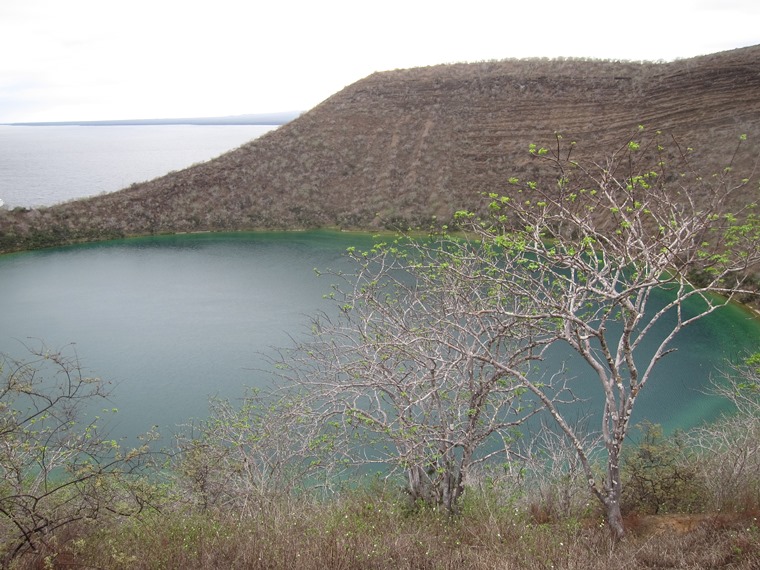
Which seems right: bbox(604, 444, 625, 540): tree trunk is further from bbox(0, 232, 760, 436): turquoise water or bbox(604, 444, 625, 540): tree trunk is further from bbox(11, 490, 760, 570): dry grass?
bbox(0, 232, 760, 436): turquoise water

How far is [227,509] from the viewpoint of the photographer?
6.82 metres

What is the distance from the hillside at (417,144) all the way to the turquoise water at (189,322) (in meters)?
4.23

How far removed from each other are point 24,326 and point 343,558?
16639mm

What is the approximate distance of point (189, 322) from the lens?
1753cm

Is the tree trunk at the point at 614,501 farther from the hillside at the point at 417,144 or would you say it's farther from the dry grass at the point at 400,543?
the hillside at the point at 417,144

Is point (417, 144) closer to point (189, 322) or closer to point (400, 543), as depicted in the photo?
point (189, 322)

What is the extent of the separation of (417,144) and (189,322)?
22.7 m

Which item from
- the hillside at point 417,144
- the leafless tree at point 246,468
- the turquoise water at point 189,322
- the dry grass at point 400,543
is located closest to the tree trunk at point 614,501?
the dry grass at point 400,543

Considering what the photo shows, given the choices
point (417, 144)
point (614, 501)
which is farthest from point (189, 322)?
point (417, 144)

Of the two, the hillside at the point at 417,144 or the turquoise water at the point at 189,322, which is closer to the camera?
the turquoise water at the point at 189,322

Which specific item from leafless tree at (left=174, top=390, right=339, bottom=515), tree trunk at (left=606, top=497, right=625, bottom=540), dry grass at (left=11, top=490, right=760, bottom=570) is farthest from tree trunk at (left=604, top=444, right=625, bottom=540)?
leafless tree at (left=174, top=390, right=339, bottom=515)

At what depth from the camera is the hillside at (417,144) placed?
2997 cm

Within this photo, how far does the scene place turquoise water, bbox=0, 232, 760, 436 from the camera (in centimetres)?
1257

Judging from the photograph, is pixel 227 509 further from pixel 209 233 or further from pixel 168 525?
pixel 209 233
